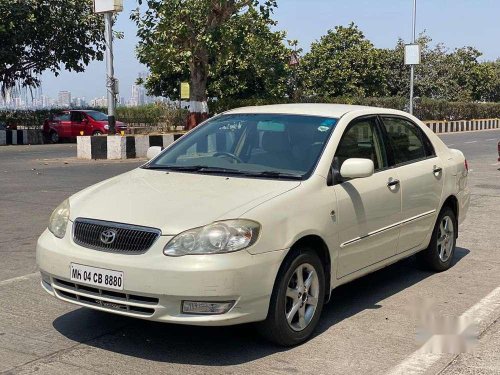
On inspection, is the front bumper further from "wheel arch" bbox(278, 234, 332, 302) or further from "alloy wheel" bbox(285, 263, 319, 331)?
"alloy wheel" bbox(285, 263, 319, 331)

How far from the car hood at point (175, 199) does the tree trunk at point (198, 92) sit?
17.0 m

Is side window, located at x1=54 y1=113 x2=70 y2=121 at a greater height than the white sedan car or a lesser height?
greater

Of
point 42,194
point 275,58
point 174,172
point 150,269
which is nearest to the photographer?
point 150,269

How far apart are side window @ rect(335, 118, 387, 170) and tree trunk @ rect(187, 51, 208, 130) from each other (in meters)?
16.3

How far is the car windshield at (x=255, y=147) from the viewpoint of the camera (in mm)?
4797

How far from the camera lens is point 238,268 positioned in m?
3.85

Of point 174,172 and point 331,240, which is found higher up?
point 174,172

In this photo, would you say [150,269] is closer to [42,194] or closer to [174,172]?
[174,172]

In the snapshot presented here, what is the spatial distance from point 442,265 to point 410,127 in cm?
135

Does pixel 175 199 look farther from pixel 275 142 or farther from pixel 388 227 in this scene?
pixel 388 227

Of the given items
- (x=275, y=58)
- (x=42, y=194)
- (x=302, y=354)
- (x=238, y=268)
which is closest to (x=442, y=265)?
(x=302, y=354)

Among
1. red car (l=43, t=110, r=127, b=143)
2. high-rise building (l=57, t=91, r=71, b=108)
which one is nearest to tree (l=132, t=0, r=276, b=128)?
red car (l=43, t=110, r=127, b=143)

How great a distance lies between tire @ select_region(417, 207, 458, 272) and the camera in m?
6.18

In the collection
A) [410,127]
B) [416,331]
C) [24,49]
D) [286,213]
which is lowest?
[416,331]
